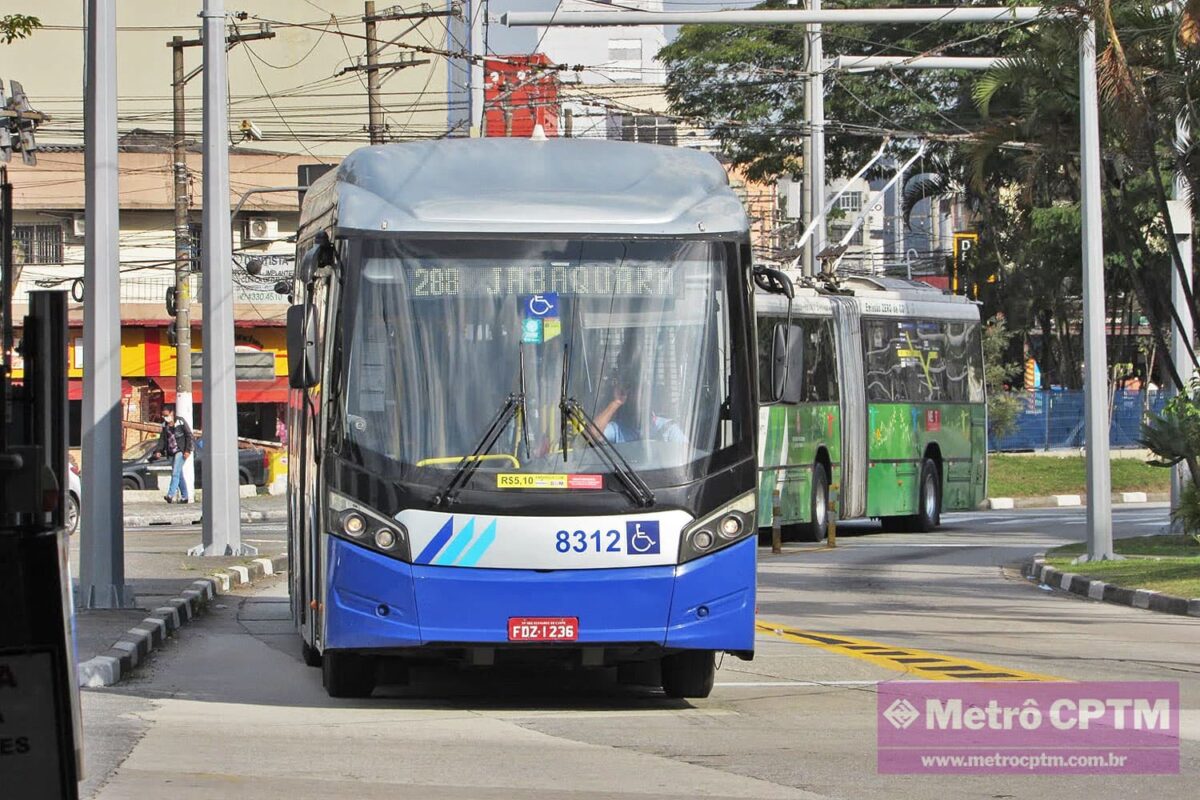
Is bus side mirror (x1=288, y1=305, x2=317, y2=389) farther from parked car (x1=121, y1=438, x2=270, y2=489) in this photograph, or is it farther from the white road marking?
parked car (x1=121, y1=438, x2=270, y2=489)

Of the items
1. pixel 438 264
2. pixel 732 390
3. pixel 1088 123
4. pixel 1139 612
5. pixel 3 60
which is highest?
pixel 3 60

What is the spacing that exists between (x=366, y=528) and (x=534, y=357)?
1.32 metres

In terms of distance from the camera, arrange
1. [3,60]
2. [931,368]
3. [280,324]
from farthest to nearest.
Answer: [3,60] → [280,324] → [931,368]

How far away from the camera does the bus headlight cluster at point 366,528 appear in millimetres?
10203

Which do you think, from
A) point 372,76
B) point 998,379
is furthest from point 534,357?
point 998,379

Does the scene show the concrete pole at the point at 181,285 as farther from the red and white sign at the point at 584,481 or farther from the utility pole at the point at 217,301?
the red and white sign at the point at 584,481

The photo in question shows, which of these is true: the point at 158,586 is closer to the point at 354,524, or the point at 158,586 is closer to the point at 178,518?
the point at 354,524

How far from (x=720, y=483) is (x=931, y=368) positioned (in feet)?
65.3

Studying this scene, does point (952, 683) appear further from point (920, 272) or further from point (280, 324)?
point (920, 272)

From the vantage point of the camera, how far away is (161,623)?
568 inches

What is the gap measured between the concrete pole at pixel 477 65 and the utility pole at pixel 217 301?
8.42m

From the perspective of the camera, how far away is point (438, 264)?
10695 mm

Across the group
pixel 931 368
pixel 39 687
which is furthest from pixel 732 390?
pixel 931 368

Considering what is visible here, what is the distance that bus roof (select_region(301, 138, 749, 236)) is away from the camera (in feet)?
35.3
